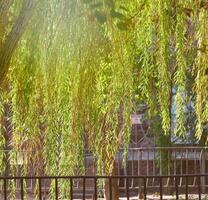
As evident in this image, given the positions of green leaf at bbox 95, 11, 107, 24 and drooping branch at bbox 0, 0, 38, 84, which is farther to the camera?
green leaf at bbox 95, 11, 107, 24

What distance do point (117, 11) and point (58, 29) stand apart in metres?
0.34

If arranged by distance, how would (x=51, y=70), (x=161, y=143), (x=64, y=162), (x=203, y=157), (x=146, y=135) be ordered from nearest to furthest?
(x=51, y=70) < (x=64, y=162) < (x=203, y=157) < (x=161, y=143) < (x=146, y=135)

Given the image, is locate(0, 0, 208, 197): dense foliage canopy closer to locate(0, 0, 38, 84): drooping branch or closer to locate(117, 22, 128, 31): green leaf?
locate(117, 22, 128, 31): green leaf

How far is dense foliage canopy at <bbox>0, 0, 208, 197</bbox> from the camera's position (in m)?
2.59

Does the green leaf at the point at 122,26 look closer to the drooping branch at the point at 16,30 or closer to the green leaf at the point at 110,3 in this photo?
the green leaf at the point at 110,3

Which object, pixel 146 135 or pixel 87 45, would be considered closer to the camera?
pixel 87 45

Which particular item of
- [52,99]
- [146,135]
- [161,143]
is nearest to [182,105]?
[52,99]

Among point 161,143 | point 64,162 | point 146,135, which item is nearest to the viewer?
point 64,162

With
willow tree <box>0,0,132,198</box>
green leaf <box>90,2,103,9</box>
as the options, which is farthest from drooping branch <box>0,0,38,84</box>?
green leaf <box>90,2,103,9</box>

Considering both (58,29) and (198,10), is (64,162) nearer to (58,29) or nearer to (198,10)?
(58,29)

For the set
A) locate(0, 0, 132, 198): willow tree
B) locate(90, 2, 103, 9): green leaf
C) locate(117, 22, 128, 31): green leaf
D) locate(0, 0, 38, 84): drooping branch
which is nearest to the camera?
locate(0, 0, 38, 84): drooping branch

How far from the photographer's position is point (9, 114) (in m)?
3.16

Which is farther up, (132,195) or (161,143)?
(161,143)

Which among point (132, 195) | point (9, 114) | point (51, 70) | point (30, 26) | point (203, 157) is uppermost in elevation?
point (30, 26)
